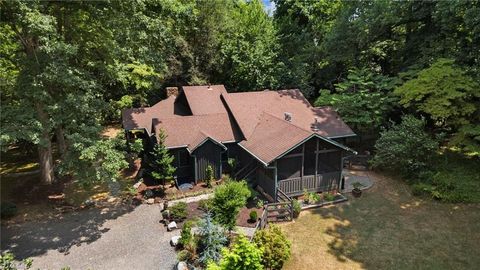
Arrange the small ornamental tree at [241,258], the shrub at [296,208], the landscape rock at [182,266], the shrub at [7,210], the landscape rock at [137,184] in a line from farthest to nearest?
the landscape rock at [137,184] → the shrub at [7,210] → the shrub at [296,208] → the landscape rock at [182,266] → the small ornamental tree at [241,258]

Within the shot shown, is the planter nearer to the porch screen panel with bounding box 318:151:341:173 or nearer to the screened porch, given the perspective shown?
the screened porch

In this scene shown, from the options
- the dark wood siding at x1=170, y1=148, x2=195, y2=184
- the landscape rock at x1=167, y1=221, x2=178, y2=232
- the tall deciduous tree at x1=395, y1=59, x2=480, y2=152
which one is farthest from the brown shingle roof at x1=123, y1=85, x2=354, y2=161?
the landscape rock at x1=167, y1=221, x2=178, y2=232

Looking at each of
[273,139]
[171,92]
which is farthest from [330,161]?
[171,92]

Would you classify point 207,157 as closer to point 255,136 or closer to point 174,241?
point 255,136

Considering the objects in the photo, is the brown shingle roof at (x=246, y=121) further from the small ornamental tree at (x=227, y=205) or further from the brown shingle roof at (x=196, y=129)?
the small ornamental tree at (x=227, y=205)

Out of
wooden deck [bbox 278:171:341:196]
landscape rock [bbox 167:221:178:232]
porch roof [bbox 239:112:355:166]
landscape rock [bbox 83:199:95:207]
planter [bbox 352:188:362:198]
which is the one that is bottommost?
landscape rock [bbox 167:221:178:232]

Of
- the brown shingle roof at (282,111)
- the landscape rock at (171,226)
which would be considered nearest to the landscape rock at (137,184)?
the landscape rock at (171,226)

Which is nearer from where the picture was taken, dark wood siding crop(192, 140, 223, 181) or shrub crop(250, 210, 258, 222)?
shrub crop(250, 210, 258, 222)
